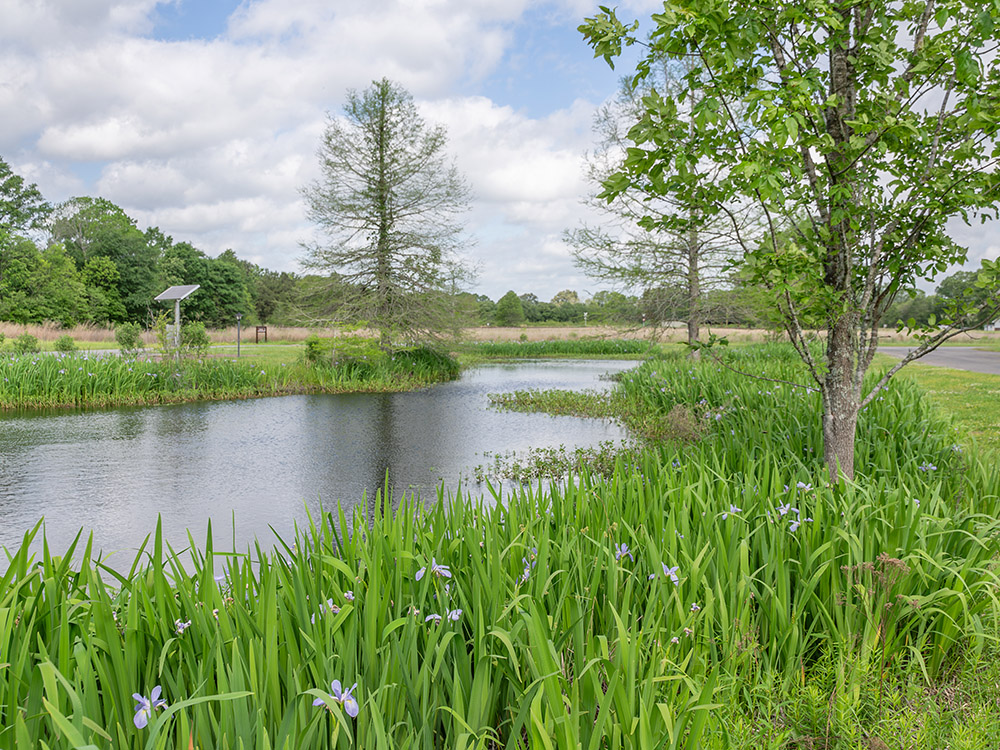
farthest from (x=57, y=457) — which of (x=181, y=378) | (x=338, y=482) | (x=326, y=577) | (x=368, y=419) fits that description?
(x=326, y=577)

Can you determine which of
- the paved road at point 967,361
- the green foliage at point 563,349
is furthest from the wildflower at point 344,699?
the green foliage at point 563,349

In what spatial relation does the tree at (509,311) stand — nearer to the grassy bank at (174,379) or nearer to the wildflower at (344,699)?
the grassy bank at (174,379)

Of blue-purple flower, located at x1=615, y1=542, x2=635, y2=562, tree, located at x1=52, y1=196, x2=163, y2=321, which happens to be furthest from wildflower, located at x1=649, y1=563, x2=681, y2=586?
tree, located at x1=52, y1=196, x2=163, y2=321

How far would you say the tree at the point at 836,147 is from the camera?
2930 millimetres

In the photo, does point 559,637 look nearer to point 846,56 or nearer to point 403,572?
point 403,572

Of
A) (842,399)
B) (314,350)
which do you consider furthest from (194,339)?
(842,399)

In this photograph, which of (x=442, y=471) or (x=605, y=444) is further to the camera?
(x=605, y=444)

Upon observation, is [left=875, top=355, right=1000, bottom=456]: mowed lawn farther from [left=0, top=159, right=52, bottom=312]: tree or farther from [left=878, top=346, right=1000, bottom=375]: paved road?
[left=0, top=159, right=52, bottom=312]: tree

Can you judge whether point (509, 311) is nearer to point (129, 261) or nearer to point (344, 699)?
point (129, 261)

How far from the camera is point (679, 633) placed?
1.93 meters

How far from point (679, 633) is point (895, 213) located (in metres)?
3.11

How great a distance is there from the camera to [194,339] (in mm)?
14031

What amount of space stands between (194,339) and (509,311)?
163 feet

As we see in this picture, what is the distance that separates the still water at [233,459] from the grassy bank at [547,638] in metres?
0.64
